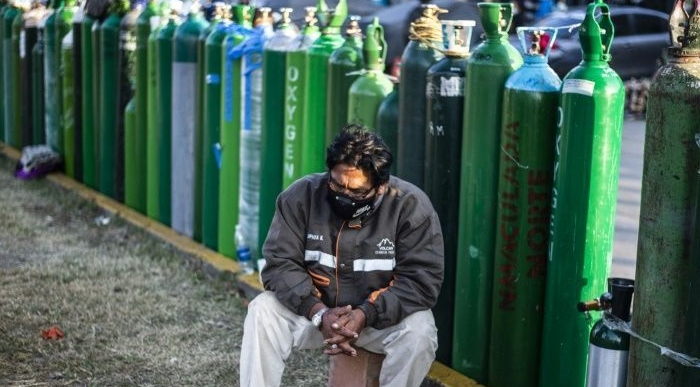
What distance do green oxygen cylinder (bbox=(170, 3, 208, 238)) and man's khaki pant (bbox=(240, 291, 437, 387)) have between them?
2876mm

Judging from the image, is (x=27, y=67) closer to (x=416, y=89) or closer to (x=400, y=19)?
(x=416, y=89)

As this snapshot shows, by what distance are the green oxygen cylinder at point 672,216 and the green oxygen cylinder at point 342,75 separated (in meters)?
2.13

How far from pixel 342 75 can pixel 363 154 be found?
1.50 meters

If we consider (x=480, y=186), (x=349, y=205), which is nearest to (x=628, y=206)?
(x=480, y=186)

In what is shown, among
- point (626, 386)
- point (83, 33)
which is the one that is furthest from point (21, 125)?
point (626, 386)

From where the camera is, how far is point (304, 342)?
4.23m

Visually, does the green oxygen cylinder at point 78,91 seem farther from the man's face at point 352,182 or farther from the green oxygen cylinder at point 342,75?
the man's face at point 352,182

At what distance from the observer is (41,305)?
588 cm

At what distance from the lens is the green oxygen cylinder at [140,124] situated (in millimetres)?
7379

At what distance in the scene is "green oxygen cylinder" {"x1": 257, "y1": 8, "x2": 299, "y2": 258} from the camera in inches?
233

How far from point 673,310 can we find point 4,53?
854cm

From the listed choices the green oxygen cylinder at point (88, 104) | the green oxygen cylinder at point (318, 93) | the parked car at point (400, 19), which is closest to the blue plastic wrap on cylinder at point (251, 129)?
the green oxygen cylinder at point (318, 93)

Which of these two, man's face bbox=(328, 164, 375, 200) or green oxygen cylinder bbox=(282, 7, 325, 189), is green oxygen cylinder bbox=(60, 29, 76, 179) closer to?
green oxygen cylinder bbox=(282, 7, 325, 189)

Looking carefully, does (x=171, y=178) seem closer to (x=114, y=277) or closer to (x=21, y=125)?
(x=114, y=277)
